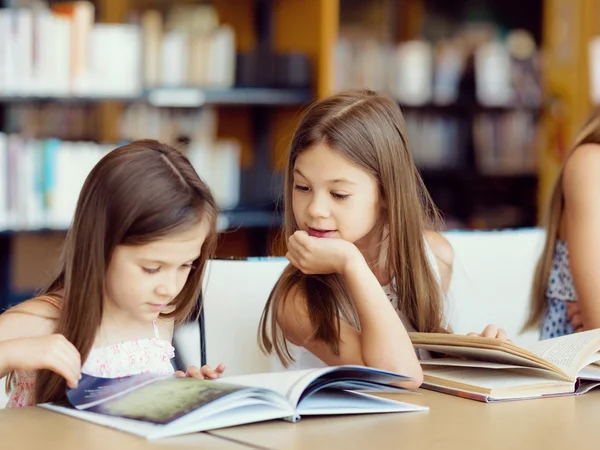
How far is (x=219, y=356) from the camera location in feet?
6.32

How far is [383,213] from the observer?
1.84 metres

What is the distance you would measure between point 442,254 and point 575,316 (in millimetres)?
331

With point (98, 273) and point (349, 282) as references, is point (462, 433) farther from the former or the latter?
point (98, 273)

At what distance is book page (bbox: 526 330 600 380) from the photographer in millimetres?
1455

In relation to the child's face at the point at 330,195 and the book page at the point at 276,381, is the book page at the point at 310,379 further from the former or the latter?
the child's face at the point at 330,195

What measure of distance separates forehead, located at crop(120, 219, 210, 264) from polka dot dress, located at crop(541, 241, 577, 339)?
1012mm

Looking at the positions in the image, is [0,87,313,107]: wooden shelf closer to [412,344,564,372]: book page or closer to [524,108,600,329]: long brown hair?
[524,108,600,329]: long brown hair

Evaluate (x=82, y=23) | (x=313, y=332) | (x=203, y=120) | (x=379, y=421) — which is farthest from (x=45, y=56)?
(x=379, y=421)

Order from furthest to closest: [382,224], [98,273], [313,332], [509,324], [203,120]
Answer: [203,120] < [509,324] < [382,224] < [313,332] < [98,273]

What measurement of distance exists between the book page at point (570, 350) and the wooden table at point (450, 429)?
10 centimetres

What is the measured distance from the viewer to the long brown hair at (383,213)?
68.4 inches

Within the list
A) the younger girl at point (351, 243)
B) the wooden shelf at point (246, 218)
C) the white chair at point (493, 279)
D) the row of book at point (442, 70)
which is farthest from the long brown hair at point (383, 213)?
the row of book at point (442, 70)

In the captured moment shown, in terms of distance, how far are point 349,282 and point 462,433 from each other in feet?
1.38

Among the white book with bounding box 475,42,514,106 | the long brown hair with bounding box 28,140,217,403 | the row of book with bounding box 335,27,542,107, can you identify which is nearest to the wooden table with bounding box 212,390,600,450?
the long brown hair with bounding box 28,140,217,403
